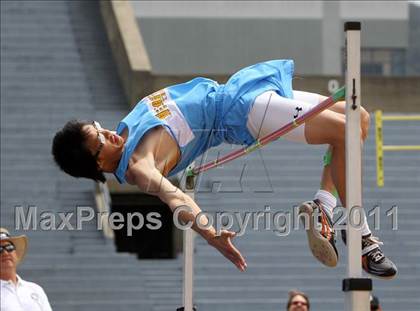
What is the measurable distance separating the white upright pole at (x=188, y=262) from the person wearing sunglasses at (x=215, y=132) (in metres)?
0.92

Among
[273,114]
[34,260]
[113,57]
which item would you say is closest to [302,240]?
[34,260]

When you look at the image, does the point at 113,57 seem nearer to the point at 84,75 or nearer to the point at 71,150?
the point at 84,75

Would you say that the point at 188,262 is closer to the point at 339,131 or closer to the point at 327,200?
the point at 327,200

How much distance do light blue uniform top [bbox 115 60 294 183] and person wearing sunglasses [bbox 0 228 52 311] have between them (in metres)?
1.68

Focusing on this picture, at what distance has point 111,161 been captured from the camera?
20.6 feet

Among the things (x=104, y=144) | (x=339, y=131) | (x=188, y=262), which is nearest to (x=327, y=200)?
(x=339, y=131)

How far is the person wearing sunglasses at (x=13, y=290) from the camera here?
7.84 meters

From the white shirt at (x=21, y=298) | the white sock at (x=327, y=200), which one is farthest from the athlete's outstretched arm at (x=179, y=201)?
the white shirt at (x=21, y=298)

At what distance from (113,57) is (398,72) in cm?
638

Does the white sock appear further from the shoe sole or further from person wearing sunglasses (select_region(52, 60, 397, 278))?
the shoe sole

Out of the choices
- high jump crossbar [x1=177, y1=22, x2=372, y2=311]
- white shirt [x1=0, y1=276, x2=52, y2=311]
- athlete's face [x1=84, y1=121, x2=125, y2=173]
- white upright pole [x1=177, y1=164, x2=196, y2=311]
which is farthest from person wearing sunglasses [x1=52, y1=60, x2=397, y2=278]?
white shirt [x1=0, y1=276, x2=52, y2=311]

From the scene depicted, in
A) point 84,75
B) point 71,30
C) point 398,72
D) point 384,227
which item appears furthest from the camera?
point 398,72

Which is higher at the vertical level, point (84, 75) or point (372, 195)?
point (84, 75)

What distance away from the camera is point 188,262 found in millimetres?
7414
